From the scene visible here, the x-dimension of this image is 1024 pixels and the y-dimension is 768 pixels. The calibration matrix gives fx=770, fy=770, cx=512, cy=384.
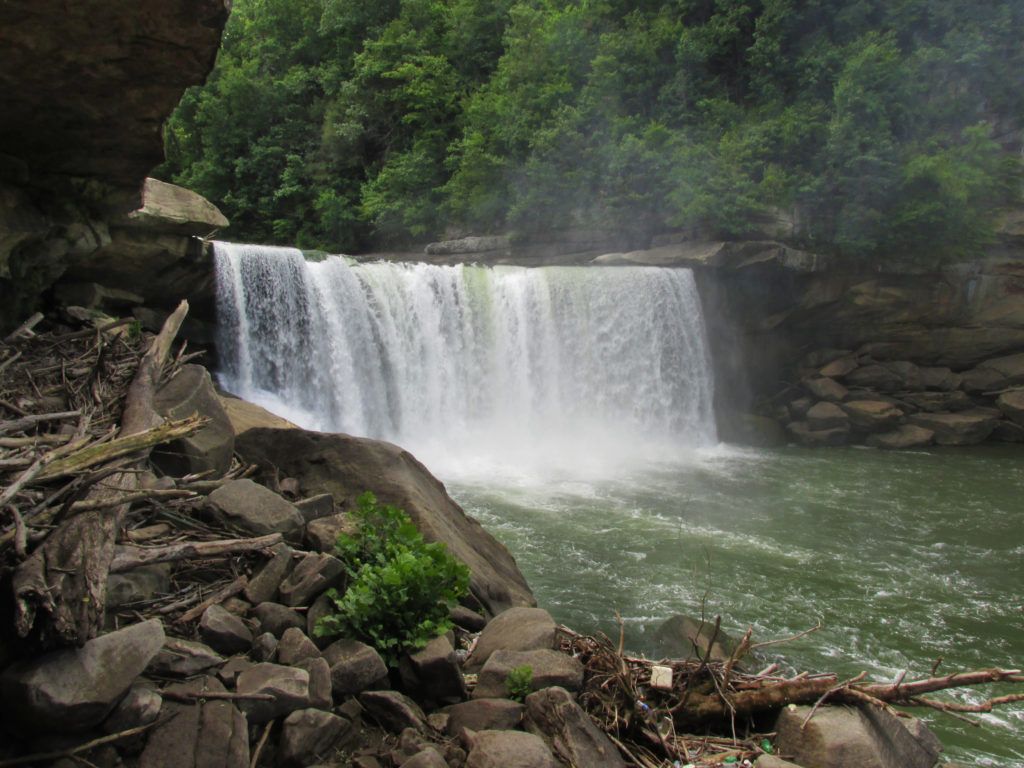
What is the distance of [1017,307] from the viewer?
16141mm

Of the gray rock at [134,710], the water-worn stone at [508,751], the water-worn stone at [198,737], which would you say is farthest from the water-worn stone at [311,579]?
the water-worn stone at [508,751]

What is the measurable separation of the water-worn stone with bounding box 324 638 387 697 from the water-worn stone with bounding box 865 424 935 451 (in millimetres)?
Result: 14944

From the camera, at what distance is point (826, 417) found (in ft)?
53.6

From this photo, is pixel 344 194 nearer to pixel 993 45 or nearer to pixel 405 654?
pixel 993 45

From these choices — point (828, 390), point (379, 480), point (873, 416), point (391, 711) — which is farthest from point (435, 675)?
point (828, 390)

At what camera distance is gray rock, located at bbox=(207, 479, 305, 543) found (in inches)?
168

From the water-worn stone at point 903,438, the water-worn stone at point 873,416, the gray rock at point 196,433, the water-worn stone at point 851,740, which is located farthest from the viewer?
the water-worn stone at point 873,416

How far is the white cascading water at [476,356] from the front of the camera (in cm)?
1223

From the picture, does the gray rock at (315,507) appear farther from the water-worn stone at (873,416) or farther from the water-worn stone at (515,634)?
the water-worn stone at (873,416)

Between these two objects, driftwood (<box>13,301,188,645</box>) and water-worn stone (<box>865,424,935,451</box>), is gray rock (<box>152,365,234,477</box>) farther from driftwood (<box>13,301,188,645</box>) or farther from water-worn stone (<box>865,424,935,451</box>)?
water-worn stone (<box>865,424,935,451</box>)

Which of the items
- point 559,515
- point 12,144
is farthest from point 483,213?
point 12,144

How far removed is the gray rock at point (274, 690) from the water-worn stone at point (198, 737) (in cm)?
8

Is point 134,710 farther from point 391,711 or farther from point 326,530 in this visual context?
point 326,530

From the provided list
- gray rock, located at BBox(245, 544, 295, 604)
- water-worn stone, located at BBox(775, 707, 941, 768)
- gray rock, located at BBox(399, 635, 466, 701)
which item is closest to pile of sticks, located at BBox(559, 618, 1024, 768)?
water-worn stone, located at BBox(775, 707, 941, 768)
